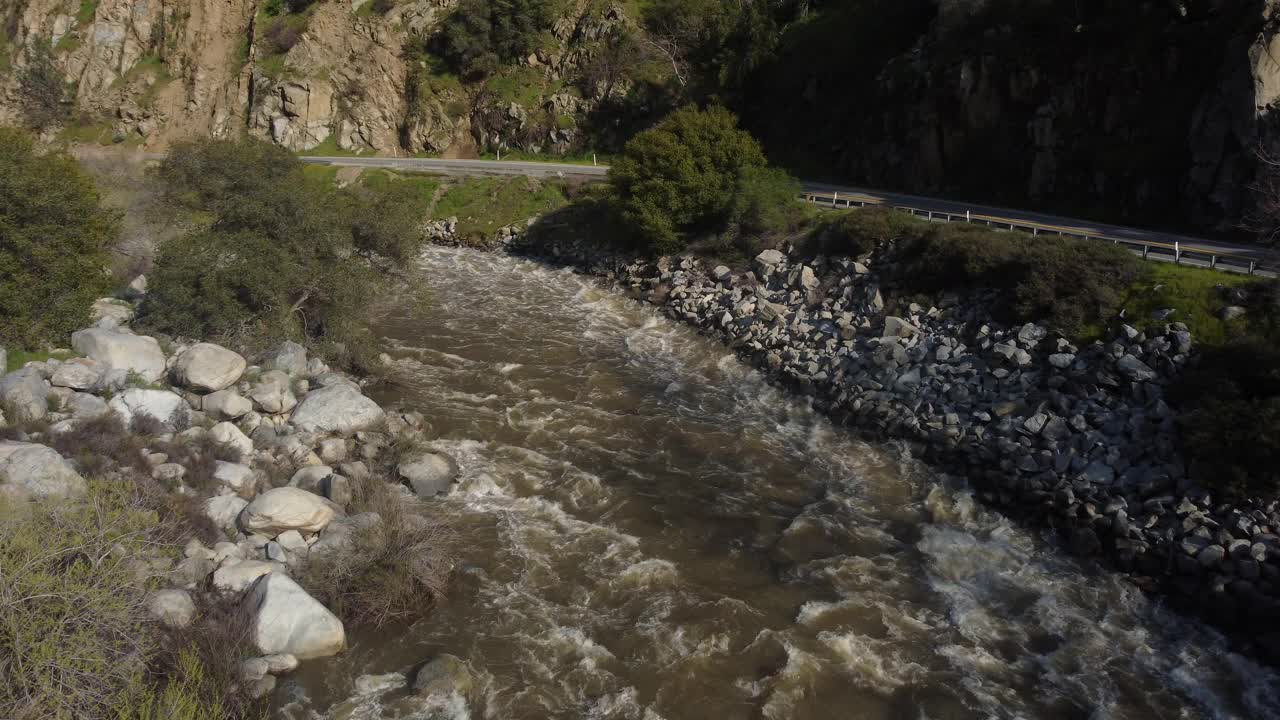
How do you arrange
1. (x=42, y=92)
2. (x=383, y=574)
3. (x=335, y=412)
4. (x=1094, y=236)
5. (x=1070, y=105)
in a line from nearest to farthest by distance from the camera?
(x=383, y=574)
(x=335, y=412)
(x=1094, y=236)
(x=1070, y=105)
(x=42, y=92)

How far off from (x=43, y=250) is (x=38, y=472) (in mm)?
8723

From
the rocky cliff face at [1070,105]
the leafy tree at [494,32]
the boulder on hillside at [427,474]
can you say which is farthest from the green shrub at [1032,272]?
the leafy tree at [494,32]

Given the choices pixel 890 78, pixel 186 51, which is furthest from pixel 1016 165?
pixel 186 51

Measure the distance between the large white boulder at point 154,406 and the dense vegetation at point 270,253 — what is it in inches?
148

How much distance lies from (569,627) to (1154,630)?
33.6 ft

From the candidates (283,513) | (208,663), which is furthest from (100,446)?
(208,663)

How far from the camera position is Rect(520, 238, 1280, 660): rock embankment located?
13.8 meters

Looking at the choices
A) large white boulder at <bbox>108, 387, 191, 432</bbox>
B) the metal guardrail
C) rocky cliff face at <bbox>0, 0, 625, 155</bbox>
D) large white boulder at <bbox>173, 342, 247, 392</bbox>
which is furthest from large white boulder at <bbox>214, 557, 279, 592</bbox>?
rocky cliff face at <bbox>0, 0, 625, 155</bbox>

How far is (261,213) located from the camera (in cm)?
2077

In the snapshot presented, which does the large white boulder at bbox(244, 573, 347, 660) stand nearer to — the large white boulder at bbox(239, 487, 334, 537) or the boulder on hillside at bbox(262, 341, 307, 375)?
the large white boulder at bbox(239, 487, 334, 537)

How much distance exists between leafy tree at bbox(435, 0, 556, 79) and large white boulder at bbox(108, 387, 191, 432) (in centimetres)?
5255

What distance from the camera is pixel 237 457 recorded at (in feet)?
49.8

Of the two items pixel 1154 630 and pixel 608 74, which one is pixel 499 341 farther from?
pixel 608 74

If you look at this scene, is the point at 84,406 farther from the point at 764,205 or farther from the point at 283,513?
the point at 764,205
